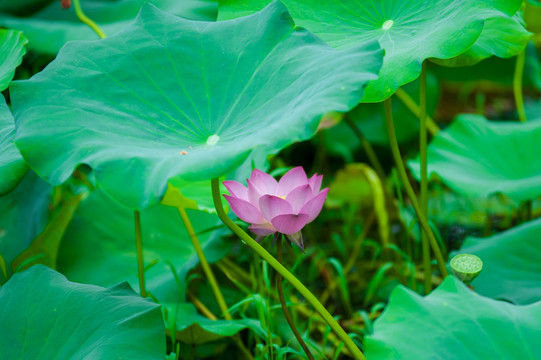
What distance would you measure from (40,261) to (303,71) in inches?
31.2

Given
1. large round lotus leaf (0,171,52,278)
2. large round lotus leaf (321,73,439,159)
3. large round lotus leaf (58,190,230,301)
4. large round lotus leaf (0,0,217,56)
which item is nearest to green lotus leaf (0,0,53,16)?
large round lotus leaf (0,0,217,56)

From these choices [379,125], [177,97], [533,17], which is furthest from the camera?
[379,125]

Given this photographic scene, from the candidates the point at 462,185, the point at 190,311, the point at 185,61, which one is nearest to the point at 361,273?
the point at 462,185

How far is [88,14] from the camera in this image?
6.70 ft

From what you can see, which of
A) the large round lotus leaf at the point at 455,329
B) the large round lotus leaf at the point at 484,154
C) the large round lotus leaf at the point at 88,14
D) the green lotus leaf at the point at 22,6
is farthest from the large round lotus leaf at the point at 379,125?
the large round lotus leaf at the point at 455,329

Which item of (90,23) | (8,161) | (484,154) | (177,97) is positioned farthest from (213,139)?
(484,154)

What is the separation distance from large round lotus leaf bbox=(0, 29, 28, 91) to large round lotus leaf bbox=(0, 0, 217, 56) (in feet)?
1.57

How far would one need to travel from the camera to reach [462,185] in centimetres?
142

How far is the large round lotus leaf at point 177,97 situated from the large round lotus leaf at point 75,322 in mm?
224

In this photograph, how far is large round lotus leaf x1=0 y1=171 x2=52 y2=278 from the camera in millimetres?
1388

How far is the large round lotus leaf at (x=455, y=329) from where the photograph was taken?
682mm

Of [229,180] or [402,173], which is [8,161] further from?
[402,173]

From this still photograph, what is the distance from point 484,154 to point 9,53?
1282mm

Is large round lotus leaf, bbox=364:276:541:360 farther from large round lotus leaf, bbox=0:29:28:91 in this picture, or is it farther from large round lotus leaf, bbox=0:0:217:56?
large round lotus leaf, bbox=0:0:217:56
